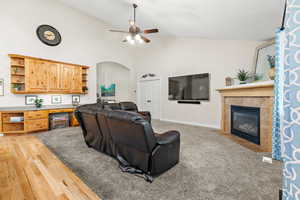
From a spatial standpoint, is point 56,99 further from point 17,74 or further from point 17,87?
point 17,74

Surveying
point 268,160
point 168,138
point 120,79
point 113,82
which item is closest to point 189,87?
point 268,160

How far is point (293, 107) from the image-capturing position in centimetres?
49

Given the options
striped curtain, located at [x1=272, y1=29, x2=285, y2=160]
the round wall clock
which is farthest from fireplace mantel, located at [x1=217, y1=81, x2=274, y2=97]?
the round wall clock

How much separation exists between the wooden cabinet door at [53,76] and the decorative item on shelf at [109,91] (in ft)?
8.08

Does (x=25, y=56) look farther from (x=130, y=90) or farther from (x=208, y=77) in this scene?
(x=208, y=77)

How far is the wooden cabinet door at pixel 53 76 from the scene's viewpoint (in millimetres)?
4418

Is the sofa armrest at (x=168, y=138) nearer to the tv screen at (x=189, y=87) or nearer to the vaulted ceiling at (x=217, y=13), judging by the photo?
the vaulted ceiling at (x=217, y=13)

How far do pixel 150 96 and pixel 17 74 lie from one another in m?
4.89

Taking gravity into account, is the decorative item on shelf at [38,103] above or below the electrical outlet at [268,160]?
above

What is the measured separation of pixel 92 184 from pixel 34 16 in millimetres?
5558

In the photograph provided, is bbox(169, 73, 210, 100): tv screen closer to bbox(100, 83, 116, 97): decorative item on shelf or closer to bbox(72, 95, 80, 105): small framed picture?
bbox(100, 83, 116, 97): decorative item on shelf

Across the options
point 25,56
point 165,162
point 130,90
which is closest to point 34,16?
point 25,56

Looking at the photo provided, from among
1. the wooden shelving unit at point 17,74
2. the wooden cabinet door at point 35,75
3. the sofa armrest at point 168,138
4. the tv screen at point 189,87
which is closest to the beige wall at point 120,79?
the tv screen at point 189,87

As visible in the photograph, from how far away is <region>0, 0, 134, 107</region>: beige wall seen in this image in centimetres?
385
